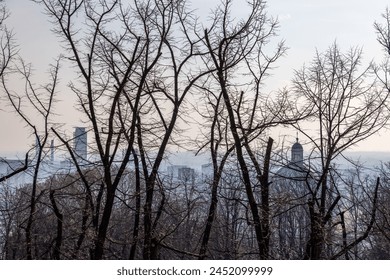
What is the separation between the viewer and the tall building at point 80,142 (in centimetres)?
496

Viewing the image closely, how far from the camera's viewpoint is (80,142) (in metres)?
5.04

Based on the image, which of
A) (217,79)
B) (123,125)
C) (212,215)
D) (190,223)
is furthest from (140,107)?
(190,223)

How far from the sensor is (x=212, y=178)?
16.7 ft

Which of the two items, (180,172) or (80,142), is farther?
(180,172)

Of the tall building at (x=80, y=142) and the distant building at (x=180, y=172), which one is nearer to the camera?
the tall building at (x=80, y=142)

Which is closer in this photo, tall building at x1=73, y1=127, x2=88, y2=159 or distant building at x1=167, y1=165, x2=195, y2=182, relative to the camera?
tall building at x1=73, y1=127, x2=88, y2=159

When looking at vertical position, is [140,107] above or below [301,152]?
above

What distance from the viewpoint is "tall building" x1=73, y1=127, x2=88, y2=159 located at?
4.96 meters

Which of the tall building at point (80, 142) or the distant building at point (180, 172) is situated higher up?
the tall building at point (80, 142)

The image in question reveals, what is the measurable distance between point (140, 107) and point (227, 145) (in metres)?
0.98

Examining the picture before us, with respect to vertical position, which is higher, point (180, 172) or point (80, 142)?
point (80, 142)

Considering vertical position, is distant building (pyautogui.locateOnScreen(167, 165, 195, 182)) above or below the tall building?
below
